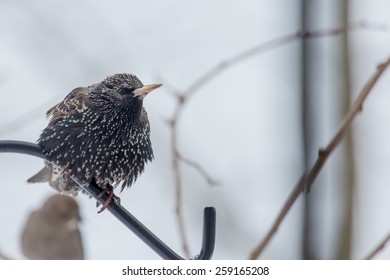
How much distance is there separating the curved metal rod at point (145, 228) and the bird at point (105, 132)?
1.06 ft

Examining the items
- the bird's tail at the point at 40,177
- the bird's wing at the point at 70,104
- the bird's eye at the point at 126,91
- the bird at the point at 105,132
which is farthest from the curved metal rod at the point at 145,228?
the bird's tail at the point at 40,177

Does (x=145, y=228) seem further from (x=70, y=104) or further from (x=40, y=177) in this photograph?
(x=40, y=177)

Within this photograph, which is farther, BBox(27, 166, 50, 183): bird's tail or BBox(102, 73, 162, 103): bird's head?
BBox(27, 166, 50, 183): bird's tail

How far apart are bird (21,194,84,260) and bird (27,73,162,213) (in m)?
1.39

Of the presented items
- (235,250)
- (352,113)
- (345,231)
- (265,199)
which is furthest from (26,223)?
(352,113)

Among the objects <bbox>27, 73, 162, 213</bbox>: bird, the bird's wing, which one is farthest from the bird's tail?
the bird's wing

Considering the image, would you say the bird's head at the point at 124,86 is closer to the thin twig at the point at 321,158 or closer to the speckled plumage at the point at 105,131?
the speckled plumage at the point at 105,131

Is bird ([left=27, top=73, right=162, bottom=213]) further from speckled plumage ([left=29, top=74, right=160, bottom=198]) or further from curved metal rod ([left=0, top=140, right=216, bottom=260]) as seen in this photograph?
curved metal rod ([left=0, top=140, right=216, bottom=260])

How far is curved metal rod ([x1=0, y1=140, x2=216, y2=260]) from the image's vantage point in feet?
6.61

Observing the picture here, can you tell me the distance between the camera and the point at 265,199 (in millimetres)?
5484

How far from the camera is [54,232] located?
471 centimetres

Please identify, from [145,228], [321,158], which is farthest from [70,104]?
[321,158]

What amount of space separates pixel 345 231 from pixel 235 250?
76.3 inches
